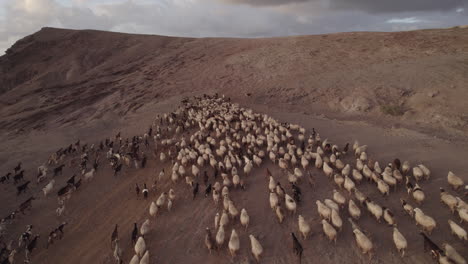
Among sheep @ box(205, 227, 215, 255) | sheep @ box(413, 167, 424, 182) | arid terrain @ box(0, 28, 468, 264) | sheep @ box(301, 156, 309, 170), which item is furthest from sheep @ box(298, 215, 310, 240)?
sheep @ box(413, 167, 424, 182)

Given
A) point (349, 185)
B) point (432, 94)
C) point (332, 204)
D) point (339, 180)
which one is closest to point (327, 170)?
point (339, 180)

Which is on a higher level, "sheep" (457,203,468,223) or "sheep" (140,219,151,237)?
"sheep" (457,203,468,223)

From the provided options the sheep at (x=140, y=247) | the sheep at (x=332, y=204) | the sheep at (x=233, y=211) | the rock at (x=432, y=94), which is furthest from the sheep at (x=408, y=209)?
the rock at (x=432, y=94)

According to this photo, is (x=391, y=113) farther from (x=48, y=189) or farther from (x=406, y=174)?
(x=48, y=189)

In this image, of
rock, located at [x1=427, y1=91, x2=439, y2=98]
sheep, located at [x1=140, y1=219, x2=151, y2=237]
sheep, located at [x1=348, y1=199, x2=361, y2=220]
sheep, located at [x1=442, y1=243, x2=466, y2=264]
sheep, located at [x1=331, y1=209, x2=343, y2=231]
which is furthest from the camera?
rock, located at [x1=427, y1=91, x2=439, y2=98]

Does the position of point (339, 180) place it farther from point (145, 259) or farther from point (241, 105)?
point (241, 105)

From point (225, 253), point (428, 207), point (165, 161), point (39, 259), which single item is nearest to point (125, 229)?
point (39, 259)

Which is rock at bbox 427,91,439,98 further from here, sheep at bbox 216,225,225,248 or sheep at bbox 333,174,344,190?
sheep at bbox 216,225,225,248
